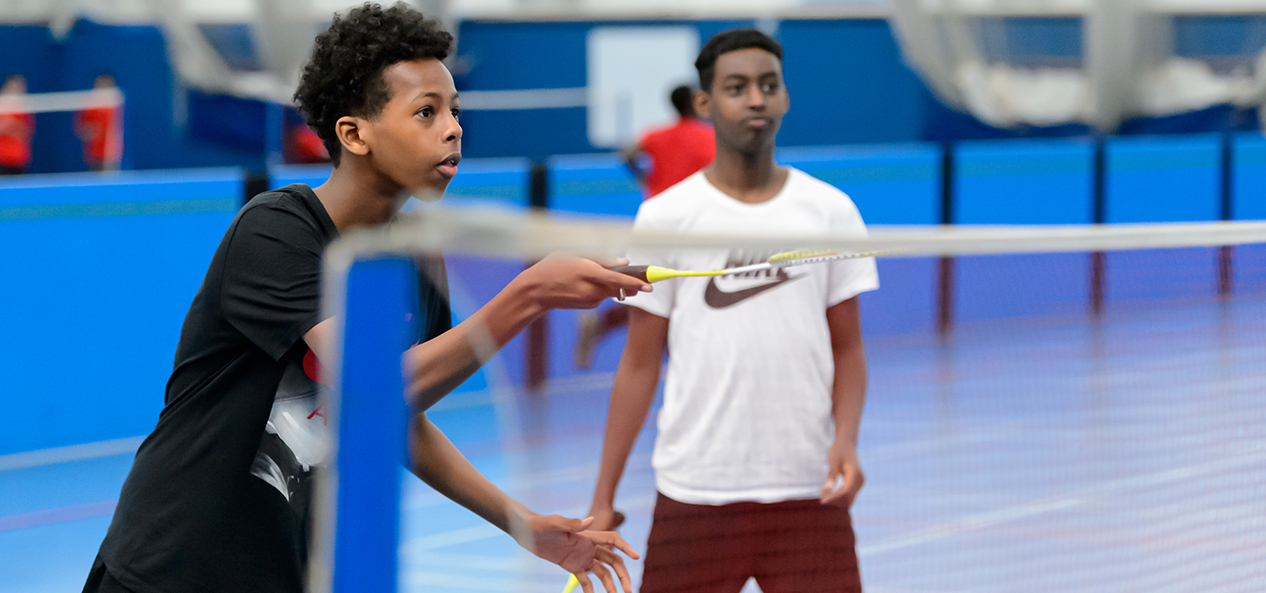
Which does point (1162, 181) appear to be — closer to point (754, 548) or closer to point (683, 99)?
point (683, 99)

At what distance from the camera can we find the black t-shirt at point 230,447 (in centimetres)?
173

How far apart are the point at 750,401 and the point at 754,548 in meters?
0.28

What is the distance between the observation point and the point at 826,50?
1365cm

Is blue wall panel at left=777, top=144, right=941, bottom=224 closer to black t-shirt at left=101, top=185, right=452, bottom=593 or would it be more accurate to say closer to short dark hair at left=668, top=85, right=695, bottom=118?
short dark hair at left=668, top=85, right=695, bottom=118

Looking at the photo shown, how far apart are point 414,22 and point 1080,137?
12.7 m

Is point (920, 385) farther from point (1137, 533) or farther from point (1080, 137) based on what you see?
point (1080, 137)

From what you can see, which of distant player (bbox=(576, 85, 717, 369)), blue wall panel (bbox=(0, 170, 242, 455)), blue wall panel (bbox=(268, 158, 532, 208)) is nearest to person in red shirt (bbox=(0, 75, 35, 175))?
blue wall panel (bbox=(268, 158, 532, 208))

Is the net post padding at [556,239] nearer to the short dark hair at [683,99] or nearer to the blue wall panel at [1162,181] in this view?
the short dark hair at [683,99]

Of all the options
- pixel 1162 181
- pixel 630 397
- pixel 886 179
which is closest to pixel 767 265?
pixel 630 397

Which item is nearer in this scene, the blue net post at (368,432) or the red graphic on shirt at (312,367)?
the blue net post at (368,432)

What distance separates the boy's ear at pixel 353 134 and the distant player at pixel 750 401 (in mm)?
860

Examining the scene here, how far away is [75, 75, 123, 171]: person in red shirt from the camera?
11.5 meters

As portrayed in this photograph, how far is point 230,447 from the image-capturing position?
1.74 m

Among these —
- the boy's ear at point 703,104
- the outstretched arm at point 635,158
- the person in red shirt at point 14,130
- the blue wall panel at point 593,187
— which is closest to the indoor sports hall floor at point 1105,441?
the boy's ear at point 703,104
